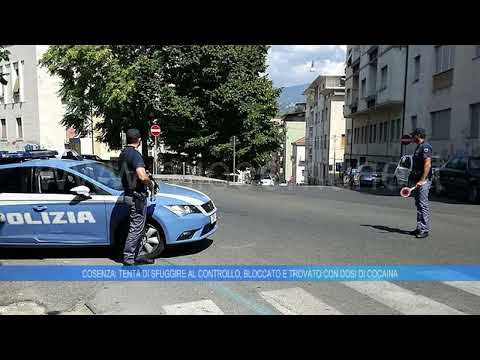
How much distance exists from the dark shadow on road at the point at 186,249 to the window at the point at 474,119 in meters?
17.5

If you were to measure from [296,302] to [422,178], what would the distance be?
166 inches

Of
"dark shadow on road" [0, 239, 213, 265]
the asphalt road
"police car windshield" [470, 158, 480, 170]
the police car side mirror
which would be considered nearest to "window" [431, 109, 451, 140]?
"police car windshield" [470, 158, 480, 170]

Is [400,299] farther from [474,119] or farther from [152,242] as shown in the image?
[474,119]

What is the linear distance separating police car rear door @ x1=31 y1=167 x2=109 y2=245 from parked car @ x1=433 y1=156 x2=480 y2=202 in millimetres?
12926

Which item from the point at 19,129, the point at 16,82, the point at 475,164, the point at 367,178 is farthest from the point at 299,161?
the point at 475,164

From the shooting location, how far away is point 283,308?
178 inches

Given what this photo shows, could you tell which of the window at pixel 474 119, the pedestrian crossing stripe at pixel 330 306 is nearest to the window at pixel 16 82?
the window at pixel 474 119

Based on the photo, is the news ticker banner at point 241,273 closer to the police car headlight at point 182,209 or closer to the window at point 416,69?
the police car headlight at point 182,209

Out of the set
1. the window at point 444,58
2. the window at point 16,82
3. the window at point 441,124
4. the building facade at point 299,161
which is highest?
the window at point 16,82

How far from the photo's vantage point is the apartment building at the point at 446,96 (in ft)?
66.1

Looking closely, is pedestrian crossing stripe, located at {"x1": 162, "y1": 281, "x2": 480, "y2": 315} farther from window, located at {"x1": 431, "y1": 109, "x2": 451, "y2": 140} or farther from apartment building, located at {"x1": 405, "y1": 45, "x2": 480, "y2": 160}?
window, located at {"x1": 431, "y1": 109, "x2": 451, "y2": 140}
